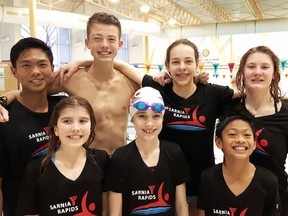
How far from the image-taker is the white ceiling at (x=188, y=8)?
1141 cm

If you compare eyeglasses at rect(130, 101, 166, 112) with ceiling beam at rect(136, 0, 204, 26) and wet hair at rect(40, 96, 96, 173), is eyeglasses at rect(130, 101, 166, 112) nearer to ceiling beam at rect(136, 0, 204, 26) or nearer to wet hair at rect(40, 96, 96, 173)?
wet hair at rect(40, 96, 96, 173)

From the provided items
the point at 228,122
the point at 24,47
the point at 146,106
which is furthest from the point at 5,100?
the point at 228,122

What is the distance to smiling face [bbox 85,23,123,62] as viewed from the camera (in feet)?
7.86

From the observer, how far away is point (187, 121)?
89.4 inches

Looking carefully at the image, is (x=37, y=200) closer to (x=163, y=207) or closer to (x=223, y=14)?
(x=163, y=207)

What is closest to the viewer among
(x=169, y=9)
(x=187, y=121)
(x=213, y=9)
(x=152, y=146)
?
(x=152, y=146)

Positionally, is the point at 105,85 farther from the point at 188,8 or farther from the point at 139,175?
the point at 188,8

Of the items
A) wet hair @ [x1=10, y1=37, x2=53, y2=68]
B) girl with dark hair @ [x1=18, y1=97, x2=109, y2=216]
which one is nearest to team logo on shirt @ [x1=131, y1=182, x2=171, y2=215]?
girl with dark hair @ [x1=18, y1=97, x2=109, y2=216]

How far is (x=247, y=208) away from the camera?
1.98 metres

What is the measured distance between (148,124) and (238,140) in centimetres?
59

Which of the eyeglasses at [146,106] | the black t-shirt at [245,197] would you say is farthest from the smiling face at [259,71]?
the eyeglasses at [146,106]

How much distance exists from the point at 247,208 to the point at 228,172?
25cm

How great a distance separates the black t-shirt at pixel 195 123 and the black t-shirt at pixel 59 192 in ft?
2.19

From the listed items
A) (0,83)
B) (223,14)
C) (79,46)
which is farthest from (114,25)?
(79,46)
